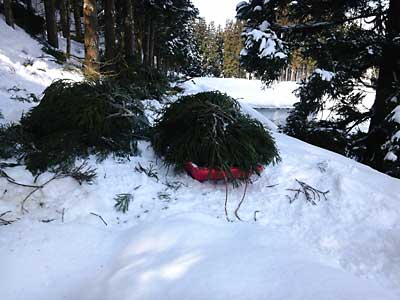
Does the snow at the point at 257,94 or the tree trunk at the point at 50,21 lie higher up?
the tree trunk at the point at 50,21

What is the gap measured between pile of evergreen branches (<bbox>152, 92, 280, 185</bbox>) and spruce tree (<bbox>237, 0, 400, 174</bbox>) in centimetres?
191

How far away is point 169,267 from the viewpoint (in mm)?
1790

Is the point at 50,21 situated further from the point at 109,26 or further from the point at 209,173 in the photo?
the point at 209,173

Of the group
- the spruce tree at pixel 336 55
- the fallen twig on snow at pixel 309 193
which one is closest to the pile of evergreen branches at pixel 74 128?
the fallen twig on snow at pixel 309 193

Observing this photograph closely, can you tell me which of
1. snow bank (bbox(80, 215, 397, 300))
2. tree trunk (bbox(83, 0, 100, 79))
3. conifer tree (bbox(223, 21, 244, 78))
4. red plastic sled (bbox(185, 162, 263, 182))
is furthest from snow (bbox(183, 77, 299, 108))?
snow bank (bbox(80, 215, 397, 300))

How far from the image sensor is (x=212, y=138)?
285cm

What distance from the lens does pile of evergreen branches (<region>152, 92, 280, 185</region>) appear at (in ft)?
9.19

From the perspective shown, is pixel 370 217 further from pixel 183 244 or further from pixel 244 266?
pixel 183 244

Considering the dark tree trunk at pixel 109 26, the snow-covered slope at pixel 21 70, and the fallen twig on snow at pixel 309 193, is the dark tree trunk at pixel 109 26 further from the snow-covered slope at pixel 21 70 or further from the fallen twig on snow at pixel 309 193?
the fallen twig on snow at pixel 309 193

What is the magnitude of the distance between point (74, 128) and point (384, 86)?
15.2 feet

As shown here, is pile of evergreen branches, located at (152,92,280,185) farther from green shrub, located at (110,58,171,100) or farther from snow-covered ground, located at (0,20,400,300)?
green shrub, located at (110,58,171,100)

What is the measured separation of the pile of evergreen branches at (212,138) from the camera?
2.80 m

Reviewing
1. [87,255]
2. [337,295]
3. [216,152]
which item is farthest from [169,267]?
[216,152]

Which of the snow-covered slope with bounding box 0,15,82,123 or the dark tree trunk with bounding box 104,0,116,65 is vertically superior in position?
the dark tree trunk with bounding box 104,0,116,65
